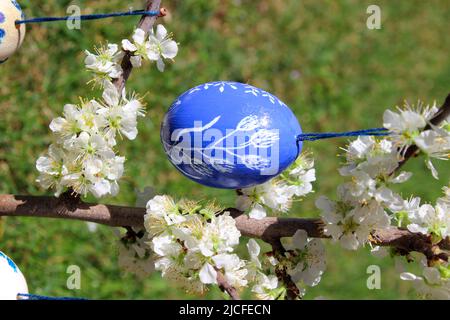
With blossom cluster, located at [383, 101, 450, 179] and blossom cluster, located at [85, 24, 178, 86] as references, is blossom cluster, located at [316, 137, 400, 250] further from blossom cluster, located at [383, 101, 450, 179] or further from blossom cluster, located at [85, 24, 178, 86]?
blossom cluster, located at [85, 24, 178, 86]

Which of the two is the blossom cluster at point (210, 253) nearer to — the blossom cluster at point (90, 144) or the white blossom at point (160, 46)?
the blossom cluster at point (90, 144)

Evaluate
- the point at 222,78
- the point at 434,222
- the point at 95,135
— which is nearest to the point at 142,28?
the point at 95,135

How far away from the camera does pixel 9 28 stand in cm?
196

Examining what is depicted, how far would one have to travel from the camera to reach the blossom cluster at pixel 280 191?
72.7 inches

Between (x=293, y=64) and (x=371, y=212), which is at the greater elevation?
A: (x=293, y=64)

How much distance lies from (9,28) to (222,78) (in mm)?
1736

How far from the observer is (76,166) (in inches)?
70.2

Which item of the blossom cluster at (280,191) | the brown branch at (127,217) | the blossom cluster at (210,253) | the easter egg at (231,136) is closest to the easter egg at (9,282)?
the brown branch at (127,217)

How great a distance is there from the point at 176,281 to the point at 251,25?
2398 millimetres

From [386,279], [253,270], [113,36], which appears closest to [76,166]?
[253,270]

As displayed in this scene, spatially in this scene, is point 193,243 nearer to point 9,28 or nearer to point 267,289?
point 267,289

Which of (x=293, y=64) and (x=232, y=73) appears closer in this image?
(x=232, y=73)

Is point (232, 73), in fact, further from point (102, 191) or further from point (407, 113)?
point (407, 113)

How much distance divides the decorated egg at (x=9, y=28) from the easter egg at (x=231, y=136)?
55 cm
